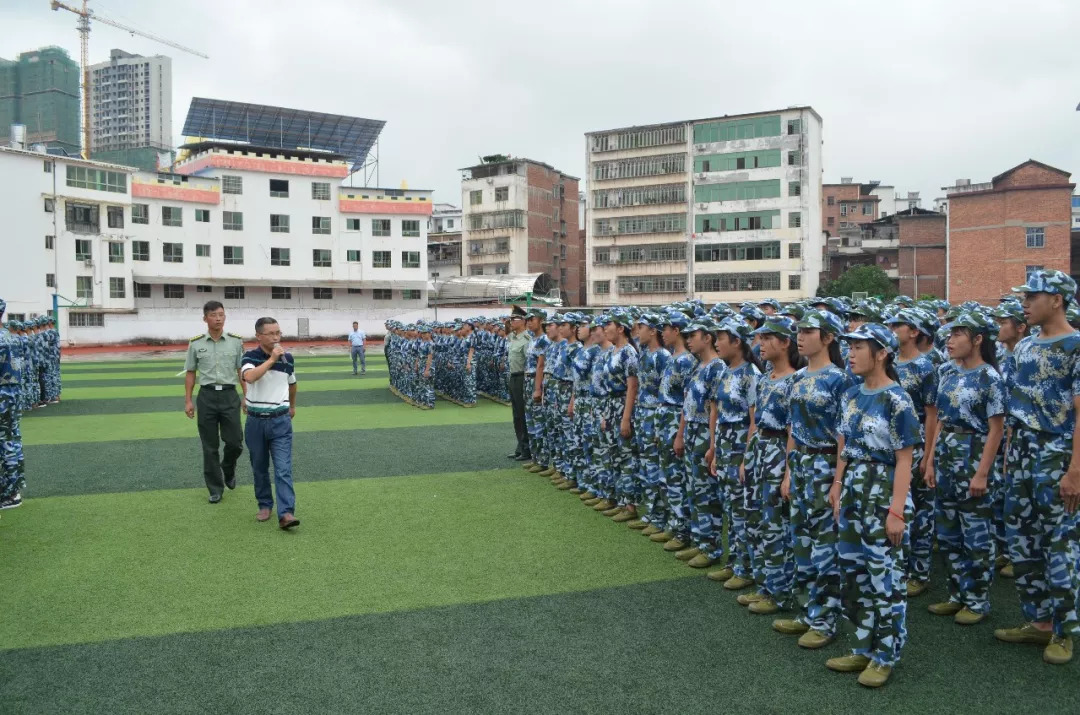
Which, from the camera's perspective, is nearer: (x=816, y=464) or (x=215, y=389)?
(x=816, y=464)

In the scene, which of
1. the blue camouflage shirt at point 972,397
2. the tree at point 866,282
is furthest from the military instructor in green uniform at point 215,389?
the tree at point 866,282

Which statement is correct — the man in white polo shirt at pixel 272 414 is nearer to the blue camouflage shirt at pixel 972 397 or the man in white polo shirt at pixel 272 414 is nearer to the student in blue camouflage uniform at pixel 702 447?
the student in blue camouflage uniform at pixel 702 447

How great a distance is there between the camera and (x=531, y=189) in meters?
62.3

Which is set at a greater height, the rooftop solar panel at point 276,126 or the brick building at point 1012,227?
the rooftop solar panel at point 276,126

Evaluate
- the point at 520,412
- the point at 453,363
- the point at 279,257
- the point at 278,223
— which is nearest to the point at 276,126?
the point at 278,223

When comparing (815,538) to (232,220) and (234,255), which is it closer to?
(234,255)

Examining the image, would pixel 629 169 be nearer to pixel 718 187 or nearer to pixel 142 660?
pixel 718 187

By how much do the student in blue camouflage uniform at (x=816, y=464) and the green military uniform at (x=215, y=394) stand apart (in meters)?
6.10

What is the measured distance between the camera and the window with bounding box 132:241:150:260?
4631cm

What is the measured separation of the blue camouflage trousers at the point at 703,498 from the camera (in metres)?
6.48

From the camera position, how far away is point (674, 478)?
7.09 m

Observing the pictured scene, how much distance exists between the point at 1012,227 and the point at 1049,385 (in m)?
49.3

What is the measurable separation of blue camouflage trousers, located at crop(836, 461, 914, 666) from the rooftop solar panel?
54.8 m

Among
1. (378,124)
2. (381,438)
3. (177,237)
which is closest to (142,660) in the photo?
(381,438)
